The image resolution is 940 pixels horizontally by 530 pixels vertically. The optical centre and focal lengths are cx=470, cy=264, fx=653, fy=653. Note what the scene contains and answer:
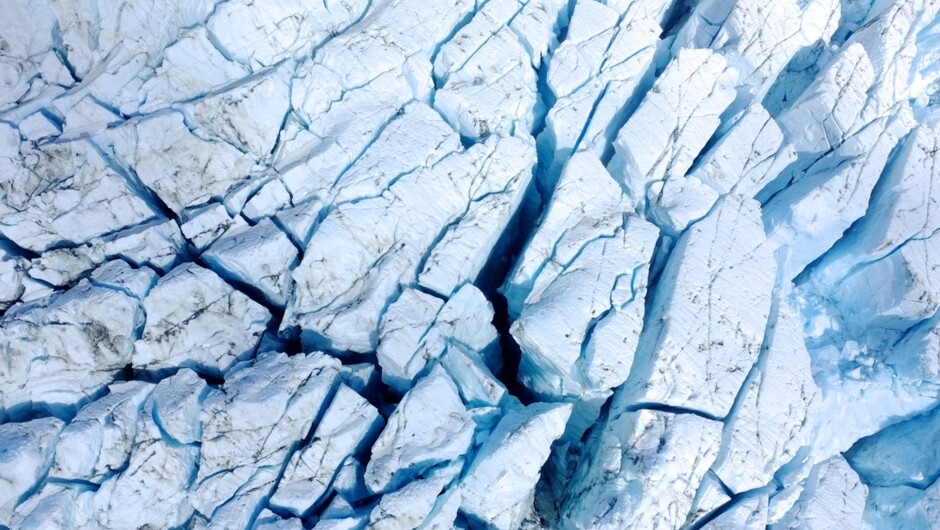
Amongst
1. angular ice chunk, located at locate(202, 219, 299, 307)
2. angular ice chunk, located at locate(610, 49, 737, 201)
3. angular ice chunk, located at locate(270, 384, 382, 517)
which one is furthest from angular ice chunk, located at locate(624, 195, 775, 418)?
angular ice chunk, located at locate(202, 219, 299, 307)

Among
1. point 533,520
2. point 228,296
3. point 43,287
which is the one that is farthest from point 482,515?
point 43,287

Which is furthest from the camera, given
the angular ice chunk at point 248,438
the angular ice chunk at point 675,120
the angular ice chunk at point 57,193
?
the angular ice chunk at point 675,120

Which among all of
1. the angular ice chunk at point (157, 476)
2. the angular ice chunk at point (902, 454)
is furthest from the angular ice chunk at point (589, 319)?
the angular ice chunk at point (157, 476)

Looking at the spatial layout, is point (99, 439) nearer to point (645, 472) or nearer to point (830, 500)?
point (645, 472)

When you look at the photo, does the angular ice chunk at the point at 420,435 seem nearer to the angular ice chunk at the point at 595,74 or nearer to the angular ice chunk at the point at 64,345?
the angular ice chunk at the point at 64,345

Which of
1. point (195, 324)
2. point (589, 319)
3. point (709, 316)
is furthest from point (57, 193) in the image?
point (709, 316)

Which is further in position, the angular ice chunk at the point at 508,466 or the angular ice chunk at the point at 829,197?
the angular ice chunk at the point at 829,197

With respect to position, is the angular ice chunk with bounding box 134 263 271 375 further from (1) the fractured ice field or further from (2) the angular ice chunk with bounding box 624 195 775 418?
(2) the angular ice chunk with bounding box 624 195 775 418

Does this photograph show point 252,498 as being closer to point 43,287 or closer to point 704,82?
point 43,287
